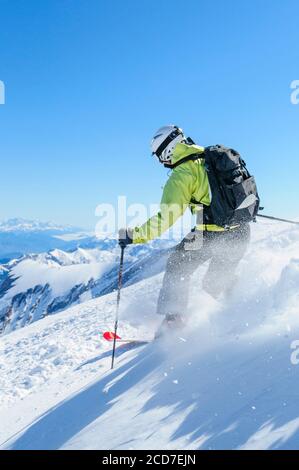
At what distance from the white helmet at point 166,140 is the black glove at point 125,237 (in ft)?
4.80

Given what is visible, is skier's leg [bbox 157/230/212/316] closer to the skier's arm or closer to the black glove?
the skier's arm

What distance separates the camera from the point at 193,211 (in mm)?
7312

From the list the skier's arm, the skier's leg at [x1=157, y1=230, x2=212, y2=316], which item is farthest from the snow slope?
the skier's arm

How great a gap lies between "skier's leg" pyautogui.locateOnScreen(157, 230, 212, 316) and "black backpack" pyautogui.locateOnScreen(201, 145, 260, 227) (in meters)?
0.69

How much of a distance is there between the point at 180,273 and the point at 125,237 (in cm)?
137

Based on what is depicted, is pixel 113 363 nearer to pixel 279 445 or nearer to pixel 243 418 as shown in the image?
pixel 243 418

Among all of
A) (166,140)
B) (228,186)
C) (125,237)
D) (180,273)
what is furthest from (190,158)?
(180,273)

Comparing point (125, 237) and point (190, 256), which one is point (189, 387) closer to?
point (125, 237)

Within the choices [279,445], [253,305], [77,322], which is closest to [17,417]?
[253,305]

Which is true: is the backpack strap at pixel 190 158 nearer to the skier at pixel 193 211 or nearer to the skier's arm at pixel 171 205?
the skier at pixel 193 211

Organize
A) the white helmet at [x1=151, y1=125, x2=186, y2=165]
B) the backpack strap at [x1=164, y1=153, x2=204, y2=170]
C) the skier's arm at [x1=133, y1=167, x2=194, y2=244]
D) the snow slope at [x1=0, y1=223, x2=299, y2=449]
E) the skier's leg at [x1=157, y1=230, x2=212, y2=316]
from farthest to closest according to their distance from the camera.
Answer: the skier's leg at [x1=157, y1=230, x2=212, y2=316]
the white helmet at [x1=151, y1=125, x2=186, y2=165]
the backpack strap at [x1=164, y1=153, x2=204, y2=170]
the skier's arm at [x1=133, y1=167, x2=194, y2=244]
the snow slope at [x1=0, y1=223, x2=299, y2=449]

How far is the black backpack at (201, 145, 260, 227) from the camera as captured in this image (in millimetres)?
6699
